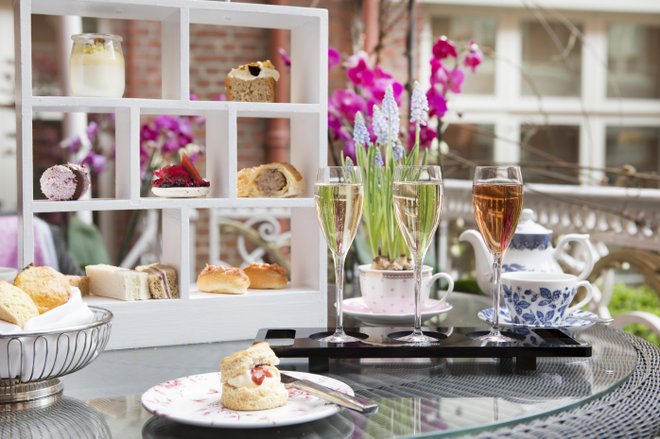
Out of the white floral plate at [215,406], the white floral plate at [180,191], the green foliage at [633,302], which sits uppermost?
the white floral plate at [180,191]

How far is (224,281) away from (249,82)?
14.7 inches

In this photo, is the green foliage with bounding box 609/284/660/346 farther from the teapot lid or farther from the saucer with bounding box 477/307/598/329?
the saucer with bounding box 477/307/598/329

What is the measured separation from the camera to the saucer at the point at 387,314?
157 cm

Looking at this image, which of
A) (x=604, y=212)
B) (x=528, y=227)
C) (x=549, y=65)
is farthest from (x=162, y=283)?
(x=549, y=65)

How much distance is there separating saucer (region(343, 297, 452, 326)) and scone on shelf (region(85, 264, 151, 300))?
1.23 ft

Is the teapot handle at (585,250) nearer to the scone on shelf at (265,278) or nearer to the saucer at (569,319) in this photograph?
the saucer at (569,319)

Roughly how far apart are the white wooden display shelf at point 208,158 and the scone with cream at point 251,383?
1.64ft

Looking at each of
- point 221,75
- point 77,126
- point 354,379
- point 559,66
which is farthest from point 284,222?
point 354,379

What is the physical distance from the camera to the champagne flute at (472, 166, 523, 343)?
4.31 ft

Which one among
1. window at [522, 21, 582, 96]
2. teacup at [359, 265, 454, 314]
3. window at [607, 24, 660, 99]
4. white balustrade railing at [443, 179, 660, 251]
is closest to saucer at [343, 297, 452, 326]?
teacup at [359, 265, 454, 314]

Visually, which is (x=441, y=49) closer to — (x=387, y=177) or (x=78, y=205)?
(x=387, y=177)

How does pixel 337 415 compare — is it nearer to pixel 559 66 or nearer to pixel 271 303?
pixel 271 303

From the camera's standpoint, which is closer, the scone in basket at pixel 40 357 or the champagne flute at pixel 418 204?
the scone in basket at pixel 40 357

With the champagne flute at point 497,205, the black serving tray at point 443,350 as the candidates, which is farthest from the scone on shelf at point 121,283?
the champagne flute at point 497,205
